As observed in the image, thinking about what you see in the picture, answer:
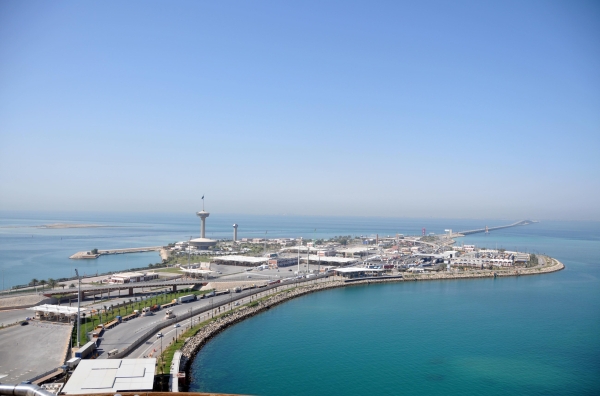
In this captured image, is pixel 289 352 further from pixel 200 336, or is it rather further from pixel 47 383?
pixel 47 383

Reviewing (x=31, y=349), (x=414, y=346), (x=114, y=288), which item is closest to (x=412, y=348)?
(x=414, y=346)

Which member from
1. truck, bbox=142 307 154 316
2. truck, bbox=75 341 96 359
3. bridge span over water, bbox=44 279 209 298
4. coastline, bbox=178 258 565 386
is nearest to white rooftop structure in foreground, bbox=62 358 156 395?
truck, bbox=75 341 96 359

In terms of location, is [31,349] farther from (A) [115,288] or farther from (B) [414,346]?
(B) [414,346]

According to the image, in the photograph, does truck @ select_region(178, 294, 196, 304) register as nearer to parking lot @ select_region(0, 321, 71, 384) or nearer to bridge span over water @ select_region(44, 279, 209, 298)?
bridge span over water @ select_region(44, 279, 209, 298)

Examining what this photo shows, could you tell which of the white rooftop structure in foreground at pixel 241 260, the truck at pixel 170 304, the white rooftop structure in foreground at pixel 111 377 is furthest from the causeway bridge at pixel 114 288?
the white rooftop structure in foreground at pixel 111 377

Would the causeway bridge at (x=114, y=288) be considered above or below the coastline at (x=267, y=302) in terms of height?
above

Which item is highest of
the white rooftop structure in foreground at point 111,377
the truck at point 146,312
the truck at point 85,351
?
the white rooftop structure in foreground at point 111,377

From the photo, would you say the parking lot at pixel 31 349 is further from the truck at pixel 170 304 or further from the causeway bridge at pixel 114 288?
the causeway bridge at pixel 114 288

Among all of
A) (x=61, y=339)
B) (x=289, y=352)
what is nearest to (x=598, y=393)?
(x=289, y=352)
